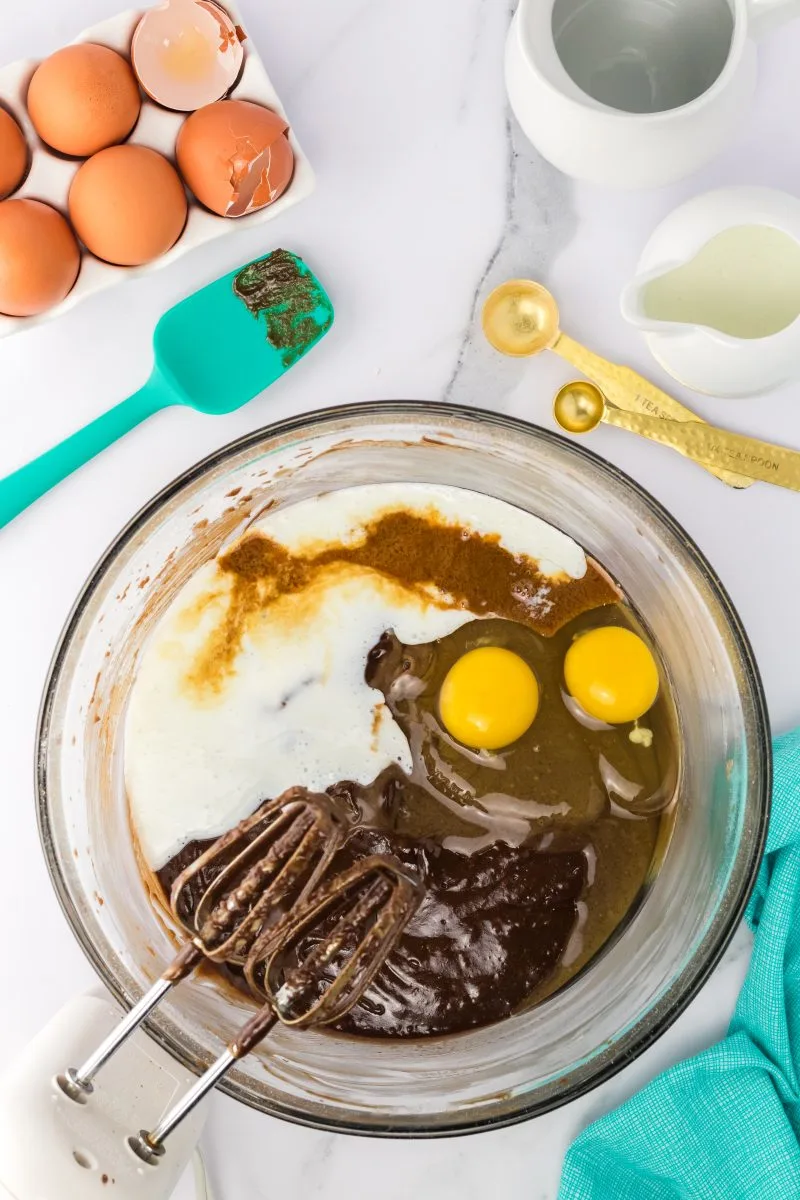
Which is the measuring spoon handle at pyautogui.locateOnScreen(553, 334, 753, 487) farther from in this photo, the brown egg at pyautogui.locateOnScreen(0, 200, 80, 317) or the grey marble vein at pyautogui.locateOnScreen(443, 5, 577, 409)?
the brown egg at pyautogui.locateOnScreen(0, 200, 80, 317)

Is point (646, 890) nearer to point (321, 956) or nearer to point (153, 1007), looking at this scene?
point (321, 956)

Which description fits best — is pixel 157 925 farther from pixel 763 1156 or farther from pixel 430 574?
pixel 763 1156

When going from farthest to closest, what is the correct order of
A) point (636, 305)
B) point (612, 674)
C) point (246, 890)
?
point (612, 674) < point (636, 305) < point (246, 890)

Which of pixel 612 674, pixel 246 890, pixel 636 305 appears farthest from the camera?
pixel 612 674

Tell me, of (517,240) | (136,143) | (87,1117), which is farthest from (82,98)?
(87,1117)

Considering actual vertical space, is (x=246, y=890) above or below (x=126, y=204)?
below

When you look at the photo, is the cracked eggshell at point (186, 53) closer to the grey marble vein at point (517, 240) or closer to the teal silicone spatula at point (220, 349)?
the teal silicone spatula at point (220, 349)

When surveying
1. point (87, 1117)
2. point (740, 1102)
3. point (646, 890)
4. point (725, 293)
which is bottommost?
point (87, 1117)

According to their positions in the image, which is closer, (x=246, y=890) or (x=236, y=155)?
(x=246, y=890)

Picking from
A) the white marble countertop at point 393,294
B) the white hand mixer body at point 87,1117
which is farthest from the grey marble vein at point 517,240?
the white hand mixer body at point 87,1117
